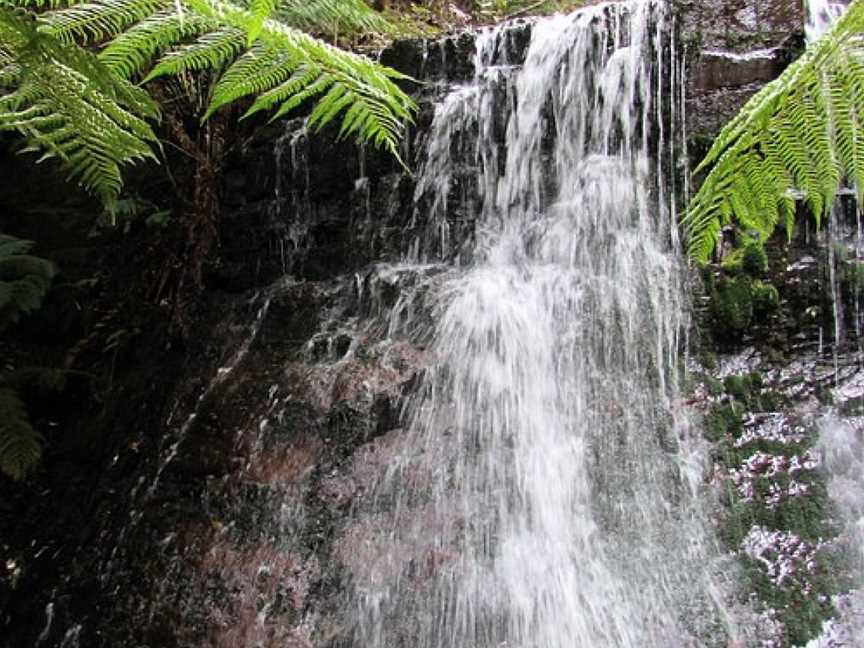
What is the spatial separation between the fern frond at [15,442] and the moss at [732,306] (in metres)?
3.75

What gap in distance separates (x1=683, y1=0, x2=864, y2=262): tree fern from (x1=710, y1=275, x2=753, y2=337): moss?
193 centimetres

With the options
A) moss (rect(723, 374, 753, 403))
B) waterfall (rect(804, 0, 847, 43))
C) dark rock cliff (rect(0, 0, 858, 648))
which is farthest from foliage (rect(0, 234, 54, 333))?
waterfall (rect(804, 0, 847, 43))

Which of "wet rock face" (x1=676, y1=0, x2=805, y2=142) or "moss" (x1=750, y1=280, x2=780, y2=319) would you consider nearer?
"moss" (x1=750, y1=280, x2=780, y2=319)

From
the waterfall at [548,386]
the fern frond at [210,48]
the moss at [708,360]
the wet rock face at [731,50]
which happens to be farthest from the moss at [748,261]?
the fern frond at [210,48]

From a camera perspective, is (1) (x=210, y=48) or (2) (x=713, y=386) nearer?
(1) (x=210, y=48)

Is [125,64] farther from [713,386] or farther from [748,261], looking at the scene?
[748,261]

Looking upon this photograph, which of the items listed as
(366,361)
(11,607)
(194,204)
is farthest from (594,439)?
(194,204)

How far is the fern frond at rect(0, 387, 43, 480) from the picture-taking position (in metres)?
3.61

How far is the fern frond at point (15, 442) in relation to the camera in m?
3.61

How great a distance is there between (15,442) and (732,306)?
3.95 m

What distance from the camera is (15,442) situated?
3.67 metres

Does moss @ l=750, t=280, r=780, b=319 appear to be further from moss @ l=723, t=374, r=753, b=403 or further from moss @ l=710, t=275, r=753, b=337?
moss @ l=723, t=374, r=753, b=403

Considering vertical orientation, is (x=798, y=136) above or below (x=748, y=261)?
below

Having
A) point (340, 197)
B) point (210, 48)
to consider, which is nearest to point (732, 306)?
point (340, 197)
